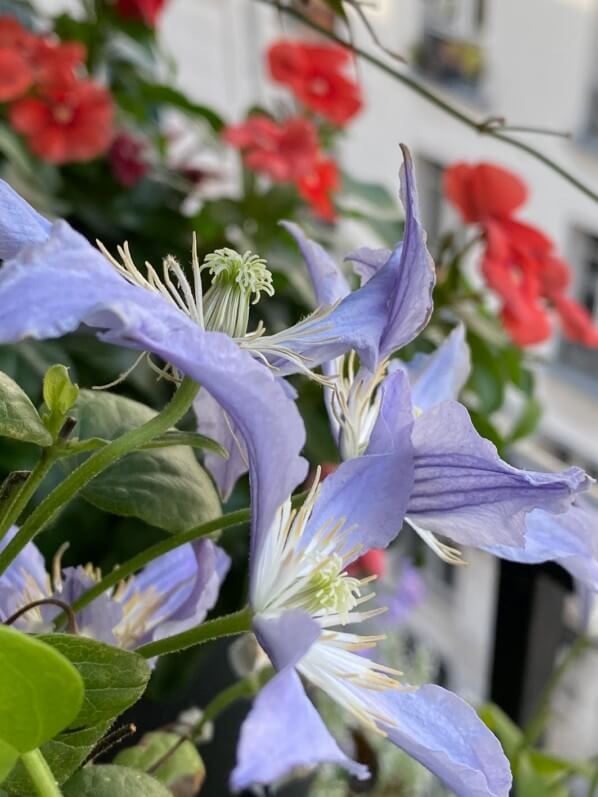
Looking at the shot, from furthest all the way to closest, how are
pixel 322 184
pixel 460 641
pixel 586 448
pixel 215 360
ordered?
pixel 460 641 → pixel 586 448 → pixel 322 184 → pixel 215 360

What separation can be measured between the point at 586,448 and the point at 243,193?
66cm

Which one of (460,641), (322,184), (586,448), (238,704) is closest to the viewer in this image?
(238,704)

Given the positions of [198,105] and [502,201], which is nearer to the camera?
[502,201]

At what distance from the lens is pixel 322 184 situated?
678 mm

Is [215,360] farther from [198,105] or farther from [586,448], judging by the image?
[586,448]

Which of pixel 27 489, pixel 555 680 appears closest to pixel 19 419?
pixel 27 489

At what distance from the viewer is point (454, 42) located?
56.6 inches

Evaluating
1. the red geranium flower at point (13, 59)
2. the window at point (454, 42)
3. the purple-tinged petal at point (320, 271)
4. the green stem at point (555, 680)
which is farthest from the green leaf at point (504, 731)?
the window at point (454, 42)

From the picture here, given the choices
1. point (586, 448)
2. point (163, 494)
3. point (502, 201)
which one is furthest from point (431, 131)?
point (163, 494)

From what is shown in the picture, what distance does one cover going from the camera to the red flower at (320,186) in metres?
0.66

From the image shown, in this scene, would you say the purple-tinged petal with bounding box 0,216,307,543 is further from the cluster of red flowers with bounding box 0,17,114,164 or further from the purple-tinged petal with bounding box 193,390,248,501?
the cluster of red flowers with bounding box 0,17,114,164

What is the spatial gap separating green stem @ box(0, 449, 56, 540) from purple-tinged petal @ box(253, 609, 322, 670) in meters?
0.06

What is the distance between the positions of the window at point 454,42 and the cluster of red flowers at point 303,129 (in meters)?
0.73

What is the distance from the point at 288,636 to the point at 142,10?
63 cm
